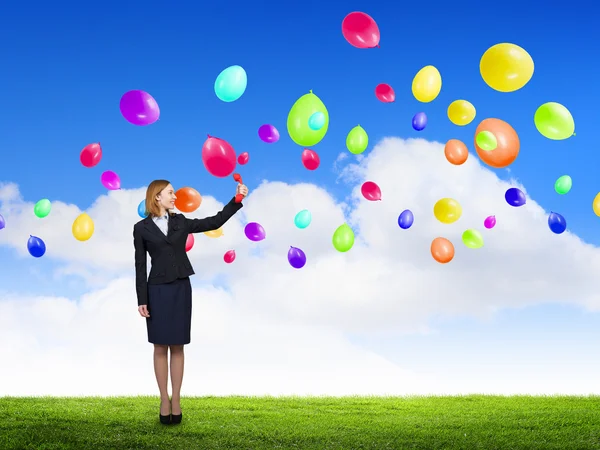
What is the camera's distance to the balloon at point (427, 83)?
6375mm

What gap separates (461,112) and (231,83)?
235cm

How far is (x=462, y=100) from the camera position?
6.77 meters

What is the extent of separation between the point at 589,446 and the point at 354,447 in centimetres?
164

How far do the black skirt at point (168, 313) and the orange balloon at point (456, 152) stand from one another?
11.0ft

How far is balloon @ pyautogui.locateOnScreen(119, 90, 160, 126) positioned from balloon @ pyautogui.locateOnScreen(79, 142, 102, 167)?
0.87 metres

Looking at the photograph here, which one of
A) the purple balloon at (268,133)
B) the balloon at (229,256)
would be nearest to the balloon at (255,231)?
the balloon at (229,256)

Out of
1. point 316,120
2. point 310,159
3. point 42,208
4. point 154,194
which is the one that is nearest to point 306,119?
point 316,120

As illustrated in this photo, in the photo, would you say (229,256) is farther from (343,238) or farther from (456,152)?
(456,152)

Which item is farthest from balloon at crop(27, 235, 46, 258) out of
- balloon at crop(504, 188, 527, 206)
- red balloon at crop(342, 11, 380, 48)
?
balloon at crop(504, 188, 527, 206)

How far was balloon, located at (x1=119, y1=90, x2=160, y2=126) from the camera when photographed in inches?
227

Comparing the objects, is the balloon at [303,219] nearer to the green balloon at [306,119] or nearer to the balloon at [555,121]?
the green balloon at [306,119]

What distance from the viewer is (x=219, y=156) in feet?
19.0

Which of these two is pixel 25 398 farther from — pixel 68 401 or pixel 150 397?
pixel 150 397

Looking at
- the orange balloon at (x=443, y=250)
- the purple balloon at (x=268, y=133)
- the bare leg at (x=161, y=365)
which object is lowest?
the bare leg at (x=161, y=365)
